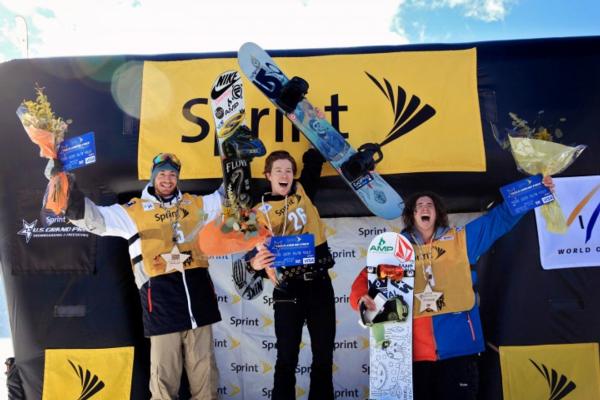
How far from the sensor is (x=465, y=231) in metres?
2.65

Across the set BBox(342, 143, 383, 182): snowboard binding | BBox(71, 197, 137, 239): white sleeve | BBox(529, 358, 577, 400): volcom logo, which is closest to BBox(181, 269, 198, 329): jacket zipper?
BBox(71, 197, 137, 239): white sleeve

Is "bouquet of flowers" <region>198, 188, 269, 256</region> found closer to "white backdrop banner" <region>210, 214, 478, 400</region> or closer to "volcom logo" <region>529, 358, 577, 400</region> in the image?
"white backdrop banner" <region>210, 214, 478, 400</region>

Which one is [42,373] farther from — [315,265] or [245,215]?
[315,265]

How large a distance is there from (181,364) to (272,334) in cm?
84

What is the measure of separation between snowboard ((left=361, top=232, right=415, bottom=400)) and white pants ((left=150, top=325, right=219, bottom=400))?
3.27 ft

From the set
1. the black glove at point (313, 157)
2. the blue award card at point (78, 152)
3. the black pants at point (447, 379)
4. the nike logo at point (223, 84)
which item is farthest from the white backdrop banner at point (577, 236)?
the blue award card at point (78, 152)

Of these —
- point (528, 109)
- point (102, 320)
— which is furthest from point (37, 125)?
point (528, 109)

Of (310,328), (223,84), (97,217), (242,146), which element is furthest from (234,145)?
(310,328)

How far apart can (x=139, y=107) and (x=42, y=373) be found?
2063mm

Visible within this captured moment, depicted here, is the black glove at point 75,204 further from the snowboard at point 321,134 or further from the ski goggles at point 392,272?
the ski goggles at point 392,272

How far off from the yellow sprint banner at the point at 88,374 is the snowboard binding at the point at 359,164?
201 cm

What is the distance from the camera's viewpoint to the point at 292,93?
3.10 meters

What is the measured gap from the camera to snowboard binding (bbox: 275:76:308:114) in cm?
308

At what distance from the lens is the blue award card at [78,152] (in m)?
2.67
